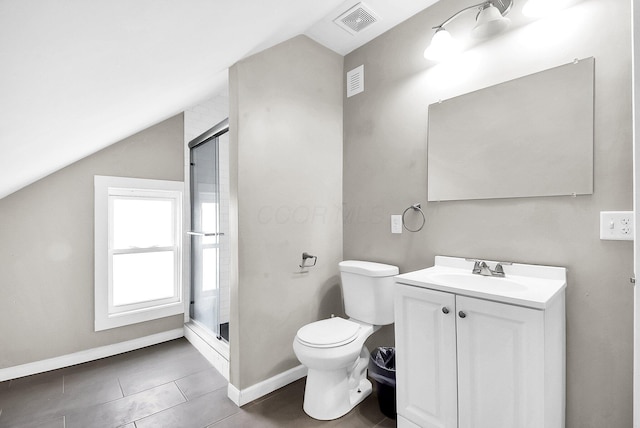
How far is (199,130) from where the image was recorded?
10.4 ft

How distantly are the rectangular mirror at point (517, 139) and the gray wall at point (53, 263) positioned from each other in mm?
2682

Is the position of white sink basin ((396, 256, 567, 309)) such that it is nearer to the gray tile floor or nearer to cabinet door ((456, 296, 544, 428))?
cabinet door ((456, 296, 544, 428))

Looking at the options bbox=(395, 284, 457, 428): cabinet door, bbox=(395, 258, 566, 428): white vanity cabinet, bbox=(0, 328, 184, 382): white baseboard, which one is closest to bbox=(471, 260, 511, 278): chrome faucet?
bbox=(395, 258, 566, 428): white vanity cabinet

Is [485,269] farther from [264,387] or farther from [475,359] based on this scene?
[264,387]

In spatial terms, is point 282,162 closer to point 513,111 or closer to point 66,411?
point 513,111

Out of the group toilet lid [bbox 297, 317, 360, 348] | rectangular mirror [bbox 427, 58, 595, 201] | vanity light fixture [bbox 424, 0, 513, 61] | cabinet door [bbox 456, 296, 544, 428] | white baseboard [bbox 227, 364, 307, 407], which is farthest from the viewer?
white baseboard [bbox 227, 364, 307, 407]

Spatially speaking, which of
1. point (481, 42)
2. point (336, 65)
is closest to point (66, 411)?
point (336, 65)

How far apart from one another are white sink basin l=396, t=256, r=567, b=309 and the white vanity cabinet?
10 millimetres

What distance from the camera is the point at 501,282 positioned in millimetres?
1568

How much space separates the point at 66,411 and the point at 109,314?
0.89 meters

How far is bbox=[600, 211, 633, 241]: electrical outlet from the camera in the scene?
1324 millimetres

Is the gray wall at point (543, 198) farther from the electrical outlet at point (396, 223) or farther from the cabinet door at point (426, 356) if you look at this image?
the cabinet door at point (426, 356)

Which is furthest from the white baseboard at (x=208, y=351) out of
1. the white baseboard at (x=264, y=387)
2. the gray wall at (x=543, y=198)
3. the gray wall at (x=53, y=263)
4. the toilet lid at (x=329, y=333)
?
the gray wall at (x=543, y=198)

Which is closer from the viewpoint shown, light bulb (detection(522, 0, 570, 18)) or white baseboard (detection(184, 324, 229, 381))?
light bulb (detection(522, 0, 570, 18))
